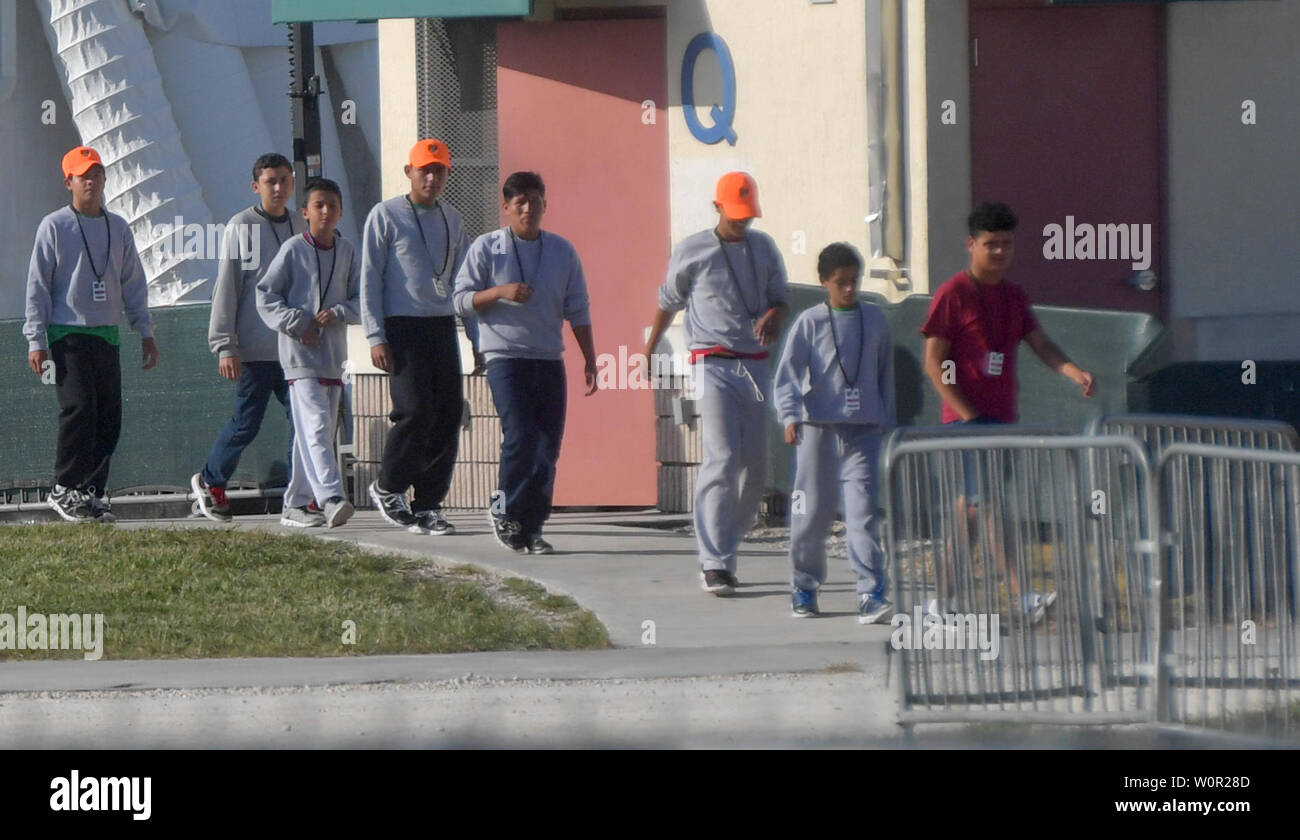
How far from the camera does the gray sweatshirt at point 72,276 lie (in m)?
10.9

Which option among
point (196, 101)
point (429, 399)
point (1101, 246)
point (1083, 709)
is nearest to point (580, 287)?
point (429, 399)

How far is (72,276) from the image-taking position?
430 inches

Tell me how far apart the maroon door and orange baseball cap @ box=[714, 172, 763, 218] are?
2611 mm

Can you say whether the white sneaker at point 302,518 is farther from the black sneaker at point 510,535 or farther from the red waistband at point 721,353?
the red waistband at point 721,353

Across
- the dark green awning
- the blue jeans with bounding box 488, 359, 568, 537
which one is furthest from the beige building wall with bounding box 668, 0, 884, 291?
the blue jeans with bounding box 488, 359, 568, 537

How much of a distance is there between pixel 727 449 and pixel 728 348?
444 mm

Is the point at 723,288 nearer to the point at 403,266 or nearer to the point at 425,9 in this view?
the point at 403,266

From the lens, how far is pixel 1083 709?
247 inches

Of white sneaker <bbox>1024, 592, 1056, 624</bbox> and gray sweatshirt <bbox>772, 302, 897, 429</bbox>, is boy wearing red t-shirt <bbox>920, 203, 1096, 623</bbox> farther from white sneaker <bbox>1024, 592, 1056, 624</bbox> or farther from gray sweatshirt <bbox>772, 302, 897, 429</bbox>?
white sneaker <bbox>1024, 592, 1056, 624</bbox>

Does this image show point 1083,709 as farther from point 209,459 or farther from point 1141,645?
point 209,459

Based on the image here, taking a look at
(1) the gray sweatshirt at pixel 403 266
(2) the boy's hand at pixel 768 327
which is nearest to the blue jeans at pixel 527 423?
(1) the gray sweatshirt at pixel 403 266

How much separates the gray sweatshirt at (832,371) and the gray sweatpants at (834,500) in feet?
0.28
